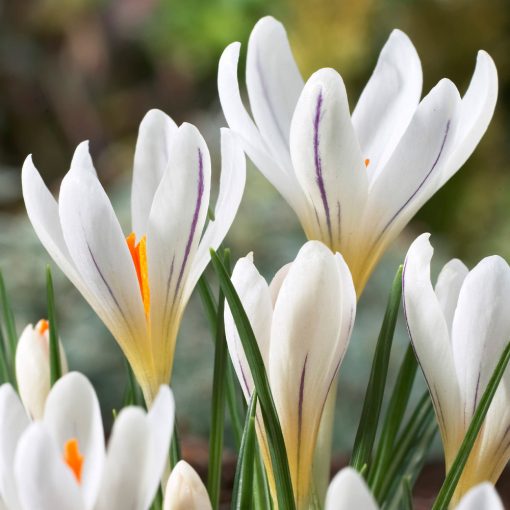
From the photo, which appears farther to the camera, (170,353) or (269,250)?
(269,250)

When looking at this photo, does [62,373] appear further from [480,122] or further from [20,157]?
[20,157]

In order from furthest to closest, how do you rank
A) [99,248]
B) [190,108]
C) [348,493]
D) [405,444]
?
1. [190,108]
2. [405,444]
3. [99,248]
4. [348,493]

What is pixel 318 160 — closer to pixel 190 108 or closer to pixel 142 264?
pixel 142 264

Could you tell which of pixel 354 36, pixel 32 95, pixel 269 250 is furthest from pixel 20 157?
pixel 269 250

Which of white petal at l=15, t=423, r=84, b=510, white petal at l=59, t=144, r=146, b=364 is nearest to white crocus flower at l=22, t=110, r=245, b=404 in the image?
white petal at l=59, t=144, r=146, b=364

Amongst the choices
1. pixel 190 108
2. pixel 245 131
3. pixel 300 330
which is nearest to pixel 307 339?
pixel 300 330

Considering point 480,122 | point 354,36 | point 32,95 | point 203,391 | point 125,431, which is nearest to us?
point 125,431

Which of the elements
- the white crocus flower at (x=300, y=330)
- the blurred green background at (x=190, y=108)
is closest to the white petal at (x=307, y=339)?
the white crocus flower at (x=300, y=330)
